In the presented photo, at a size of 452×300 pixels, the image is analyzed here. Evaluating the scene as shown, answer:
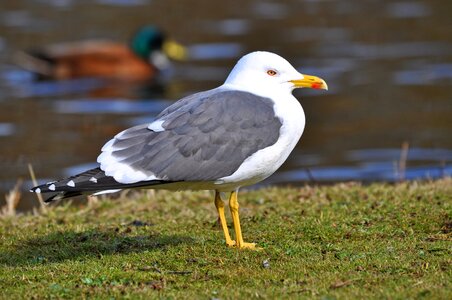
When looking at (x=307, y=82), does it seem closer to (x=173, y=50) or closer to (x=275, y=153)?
(x=275, y=153)

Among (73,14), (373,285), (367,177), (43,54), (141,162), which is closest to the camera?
(373,285)

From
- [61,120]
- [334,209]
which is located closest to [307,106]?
[61,120]

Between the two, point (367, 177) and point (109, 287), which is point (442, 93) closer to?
point (367, 177)

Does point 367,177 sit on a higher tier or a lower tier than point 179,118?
lower

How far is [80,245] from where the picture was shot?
→ 8.39 meters

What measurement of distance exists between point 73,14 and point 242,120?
19.7 m

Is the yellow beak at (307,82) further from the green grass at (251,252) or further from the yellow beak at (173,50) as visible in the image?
the yellow beak at (173,50)

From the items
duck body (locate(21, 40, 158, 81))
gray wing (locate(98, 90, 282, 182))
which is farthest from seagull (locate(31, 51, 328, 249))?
duck body (locate(21, 40, 158, 81))

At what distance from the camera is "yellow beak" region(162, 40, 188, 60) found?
2322 cm

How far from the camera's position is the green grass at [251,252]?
6773 mm

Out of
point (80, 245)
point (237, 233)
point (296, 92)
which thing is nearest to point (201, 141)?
point (237, 233)

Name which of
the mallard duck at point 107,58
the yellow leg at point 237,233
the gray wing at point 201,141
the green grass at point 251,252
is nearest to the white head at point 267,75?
the gray wing at point 201,141

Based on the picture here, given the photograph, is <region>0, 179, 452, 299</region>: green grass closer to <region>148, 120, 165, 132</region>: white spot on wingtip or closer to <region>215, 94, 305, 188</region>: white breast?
<region>215, 94, 305, 188</region>: white breast

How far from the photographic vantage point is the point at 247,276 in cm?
705
